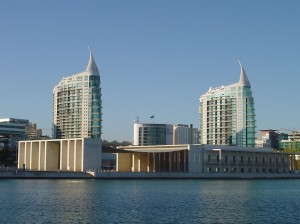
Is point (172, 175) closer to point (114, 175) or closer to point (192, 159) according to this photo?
point (192, 159)

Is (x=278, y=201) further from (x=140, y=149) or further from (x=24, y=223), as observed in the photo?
(x=140, y=149)

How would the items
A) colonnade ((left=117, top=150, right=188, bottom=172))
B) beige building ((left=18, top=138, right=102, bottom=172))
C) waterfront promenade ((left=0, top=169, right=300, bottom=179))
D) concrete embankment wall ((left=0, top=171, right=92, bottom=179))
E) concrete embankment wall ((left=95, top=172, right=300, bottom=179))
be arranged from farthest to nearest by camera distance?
colonnade ((left=117, top=150, right=188, bottom=172))
beige building ((left=18, top=138, right=102, bottom=172))
concrete embankment wall ((left=95, top=172, right=300, bottom=179))
waterfront promenade ((left=0, top=169, right=300, bottom=179))
concrete embankment wall ((left=0, top=171, right=92, bottom=179))

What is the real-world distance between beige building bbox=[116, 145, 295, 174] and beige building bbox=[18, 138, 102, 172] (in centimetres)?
1786

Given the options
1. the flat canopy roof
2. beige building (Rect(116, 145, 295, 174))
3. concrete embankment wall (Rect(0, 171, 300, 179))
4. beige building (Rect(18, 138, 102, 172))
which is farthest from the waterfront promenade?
the flat canopy roof

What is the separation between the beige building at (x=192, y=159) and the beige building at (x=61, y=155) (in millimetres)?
17860

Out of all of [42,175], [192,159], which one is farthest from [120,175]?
[192,159]

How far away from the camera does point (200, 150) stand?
180 meters

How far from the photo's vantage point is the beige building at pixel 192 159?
180 meters

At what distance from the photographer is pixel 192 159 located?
178 metres

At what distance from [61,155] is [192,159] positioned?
3747cm

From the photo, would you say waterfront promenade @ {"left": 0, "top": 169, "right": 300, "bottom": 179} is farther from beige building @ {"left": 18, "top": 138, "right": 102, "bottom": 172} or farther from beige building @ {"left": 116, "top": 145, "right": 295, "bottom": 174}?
beige building @ {"left": 18, "top": 138, "right": 102, "bottom": 172}

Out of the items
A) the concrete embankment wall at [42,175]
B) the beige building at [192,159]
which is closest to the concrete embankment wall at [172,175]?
the beige building at [192,159]

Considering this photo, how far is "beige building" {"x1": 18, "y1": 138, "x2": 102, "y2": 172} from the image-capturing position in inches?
6368

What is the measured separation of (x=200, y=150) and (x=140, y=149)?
18923mm
